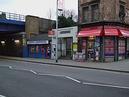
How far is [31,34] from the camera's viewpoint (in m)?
46.1

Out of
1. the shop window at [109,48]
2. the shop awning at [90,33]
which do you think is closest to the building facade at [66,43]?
the shop awning at [90,33]

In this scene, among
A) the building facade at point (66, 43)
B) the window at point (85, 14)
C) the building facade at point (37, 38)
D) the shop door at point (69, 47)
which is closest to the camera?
the window at point (85, 14)

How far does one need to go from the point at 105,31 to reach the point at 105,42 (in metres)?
1.39

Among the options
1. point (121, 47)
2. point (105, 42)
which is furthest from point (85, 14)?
point (121, 47)

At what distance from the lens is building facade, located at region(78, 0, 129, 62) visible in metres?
30.4

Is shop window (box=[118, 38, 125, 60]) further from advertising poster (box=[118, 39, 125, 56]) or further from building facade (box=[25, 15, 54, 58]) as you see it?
building facade (box=[25, 15, 54, 58])

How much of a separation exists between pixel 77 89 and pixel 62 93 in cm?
117

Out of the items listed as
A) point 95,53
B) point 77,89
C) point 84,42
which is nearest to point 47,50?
point 84,42

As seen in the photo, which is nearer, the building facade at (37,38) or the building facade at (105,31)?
the building facade at (105,31)

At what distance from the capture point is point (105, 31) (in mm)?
29875

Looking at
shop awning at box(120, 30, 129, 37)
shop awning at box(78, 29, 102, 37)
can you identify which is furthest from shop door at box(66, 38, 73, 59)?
shop awning at box(120, 30, 129, 37)

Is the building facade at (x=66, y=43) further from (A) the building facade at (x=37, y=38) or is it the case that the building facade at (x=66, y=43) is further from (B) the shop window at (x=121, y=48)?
(B) the shop window at (x=121, y=48)

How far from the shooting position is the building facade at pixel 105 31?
1198 inches

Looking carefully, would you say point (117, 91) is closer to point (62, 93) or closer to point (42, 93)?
point (62, 93)
